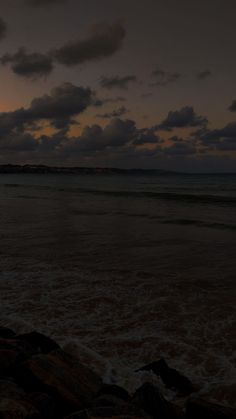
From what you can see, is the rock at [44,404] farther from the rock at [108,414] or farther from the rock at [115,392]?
the rock at [115,392]

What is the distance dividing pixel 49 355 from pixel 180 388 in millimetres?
2149

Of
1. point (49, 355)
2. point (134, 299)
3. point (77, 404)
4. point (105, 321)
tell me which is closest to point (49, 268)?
point (134, 299)

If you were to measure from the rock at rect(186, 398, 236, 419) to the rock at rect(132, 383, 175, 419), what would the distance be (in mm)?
248

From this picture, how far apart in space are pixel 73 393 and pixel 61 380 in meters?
0.28

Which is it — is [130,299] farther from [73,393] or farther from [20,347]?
[73,393]

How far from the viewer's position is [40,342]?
684 centimetres

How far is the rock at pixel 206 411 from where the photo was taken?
4586 mm

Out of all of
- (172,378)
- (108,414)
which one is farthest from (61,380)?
(172,378)

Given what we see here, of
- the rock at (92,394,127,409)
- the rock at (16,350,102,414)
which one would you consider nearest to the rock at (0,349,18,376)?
the rock at (16,350,102,414)

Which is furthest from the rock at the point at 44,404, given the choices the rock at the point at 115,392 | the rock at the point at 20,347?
the rock at the point at 20,347

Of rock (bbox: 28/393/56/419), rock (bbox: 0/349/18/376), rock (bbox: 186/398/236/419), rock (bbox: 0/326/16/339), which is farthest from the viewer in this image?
rock (bbox: 0/326/16/339)

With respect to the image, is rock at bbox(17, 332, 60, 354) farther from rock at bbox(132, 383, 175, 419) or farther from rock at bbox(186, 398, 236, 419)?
rock at bbox(186, 398, 236, 419)

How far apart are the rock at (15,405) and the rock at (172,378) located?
2391 millimetres

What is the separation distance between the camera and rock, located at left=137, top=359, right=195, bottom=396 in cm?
Result: 576
